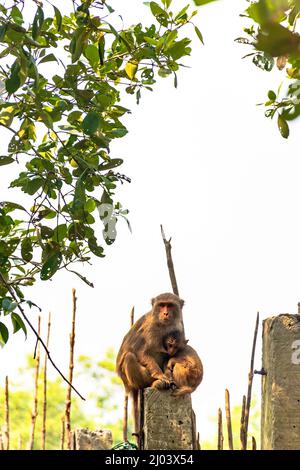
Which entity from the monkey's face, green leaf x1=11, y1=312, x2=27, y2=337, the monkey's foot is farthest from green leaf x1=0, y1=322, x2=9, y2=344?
the monkey's face

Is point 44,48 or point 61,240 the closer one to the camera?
point 44,48

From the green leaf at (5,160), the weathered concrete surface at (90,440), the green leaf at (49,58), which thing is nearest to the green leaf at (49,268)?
the green leaf at (5,160)

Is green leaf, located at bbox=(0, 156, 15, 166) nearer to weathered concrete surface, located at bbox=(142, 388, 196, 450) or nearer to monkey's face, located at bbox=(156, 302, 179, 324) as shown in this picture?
weathered concrete surface, located at bbox=(142, 388, 196, 450)

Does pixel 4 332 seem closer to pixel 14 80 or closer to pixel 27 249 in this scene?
pixel 27 249

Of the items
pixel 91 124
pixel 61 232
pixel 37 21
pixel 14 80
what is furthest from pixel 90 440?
pixel 37 21

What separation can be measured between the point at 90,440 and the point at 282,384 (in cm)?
249

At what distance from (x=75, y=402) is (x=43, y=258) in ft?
103

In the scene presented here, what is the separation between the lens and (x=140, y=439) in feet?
18.3

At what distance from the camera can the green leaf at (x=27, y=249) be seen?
5297mm

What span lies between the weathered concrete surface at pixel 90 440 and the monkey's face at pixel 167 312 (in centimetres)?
129

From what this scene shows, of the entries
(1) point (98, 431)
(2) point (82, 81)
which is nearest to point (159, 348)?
(1) point (98, 431)
